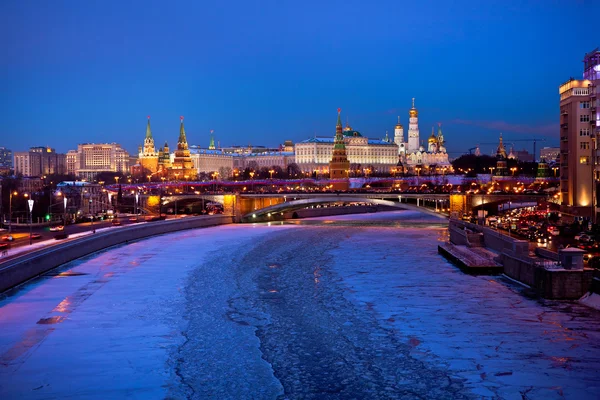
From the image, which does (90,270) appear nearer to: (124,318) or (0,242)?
(0,242)

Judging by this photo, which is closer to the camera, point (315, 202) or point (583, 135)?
point (583, 135)

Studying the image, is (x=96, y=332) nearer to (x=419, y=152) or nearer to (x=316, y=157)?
(x=316, y=157)

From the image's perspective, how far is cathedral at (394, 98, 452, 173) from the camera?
164 meters

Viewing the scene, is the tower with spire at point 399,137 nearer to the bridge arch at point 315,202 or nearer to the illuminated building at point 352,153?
the illuminated building at point 352,153

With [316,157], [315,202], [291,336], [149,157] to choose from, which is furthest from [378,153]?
[291,336]

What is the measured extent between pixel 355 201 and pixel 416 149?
119280 millimetres

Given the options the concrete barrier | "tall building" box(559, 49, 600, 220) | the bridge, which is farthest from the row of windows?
the concrete barrier

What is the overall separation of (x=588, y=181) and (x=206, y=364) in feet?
110

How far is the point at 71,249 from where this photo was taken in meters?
28.5

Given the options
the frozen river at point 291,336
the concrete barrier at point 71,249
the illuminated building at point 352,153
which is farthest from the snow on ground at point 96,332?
the illuminated building at point 352,153

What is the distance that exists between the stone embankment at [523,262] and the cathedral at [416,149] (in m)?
124

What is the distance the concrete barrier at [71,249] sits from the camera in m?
21.4

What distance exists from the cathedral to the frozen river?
13509 cm

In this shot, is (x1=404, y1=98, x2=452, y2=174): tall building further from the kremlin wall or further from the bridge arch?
the bridge arch
